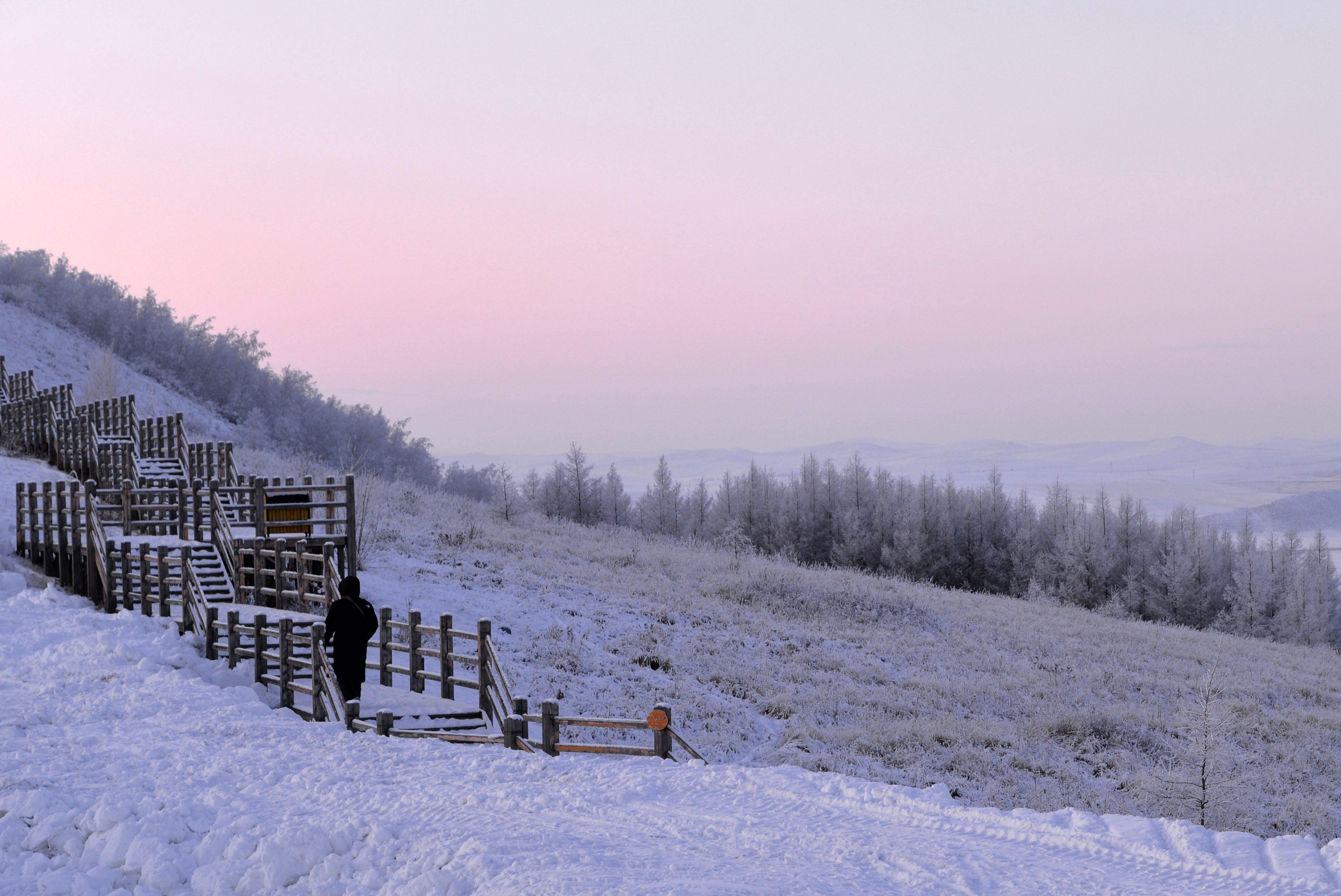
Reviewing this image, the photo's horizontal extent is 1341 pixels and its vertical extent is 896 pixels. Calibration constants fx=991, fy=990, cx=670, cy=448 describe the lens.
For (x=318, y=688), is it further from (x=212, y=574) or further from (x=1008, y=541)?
(x=1008, y=541)

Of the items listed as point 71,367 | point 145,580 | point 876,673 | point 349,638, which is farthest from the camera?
point 71,367

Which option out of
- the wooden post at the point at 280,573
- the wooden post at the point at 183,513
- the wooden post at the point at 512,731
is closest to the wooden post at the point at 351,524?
the wooden post at the point at 183,513

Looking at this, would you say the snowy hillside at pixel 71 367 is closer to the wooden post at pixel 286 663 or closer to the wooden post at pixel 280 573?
the wooden post at pixel 280 573

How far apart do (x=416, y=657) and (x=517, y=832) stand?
7426 millimetres

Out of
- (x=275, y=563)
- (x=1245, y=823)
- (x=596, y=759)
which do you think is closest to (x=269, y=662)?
(x=275, y=563)

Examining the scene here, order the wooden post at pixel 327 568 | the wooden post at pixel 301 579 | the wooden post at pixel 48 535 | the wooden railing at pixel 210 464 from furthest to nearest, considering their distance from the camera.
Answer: the wooden railing at pixel 210 464 < the wooden post at pixel 48 535 < the wooden post at pixel 301 579 < the wooden post at pixel 327 568

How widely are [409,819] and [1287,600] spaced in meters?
78.0

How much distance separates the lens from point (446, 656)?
13648 mm

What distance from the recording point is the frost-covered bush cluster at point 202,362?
2657 inches

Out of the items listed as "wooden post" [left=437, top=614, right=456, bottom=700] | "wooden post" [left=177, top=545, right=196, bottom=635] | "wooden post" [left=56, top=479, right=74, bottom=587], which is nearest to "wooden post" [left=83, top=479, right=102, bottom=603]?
"wooden post" [left=56, top=479, right=74, bottom=587]

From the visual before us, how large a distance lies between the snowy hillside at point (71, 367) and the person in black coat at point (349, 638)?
43.3 m

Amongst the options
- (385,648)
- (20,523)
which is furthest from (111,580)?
(385,648)

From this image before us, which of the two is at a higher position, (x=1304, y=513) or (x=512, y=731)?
(x=512, y=731)

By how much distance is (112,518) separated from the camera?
76.6 feet
